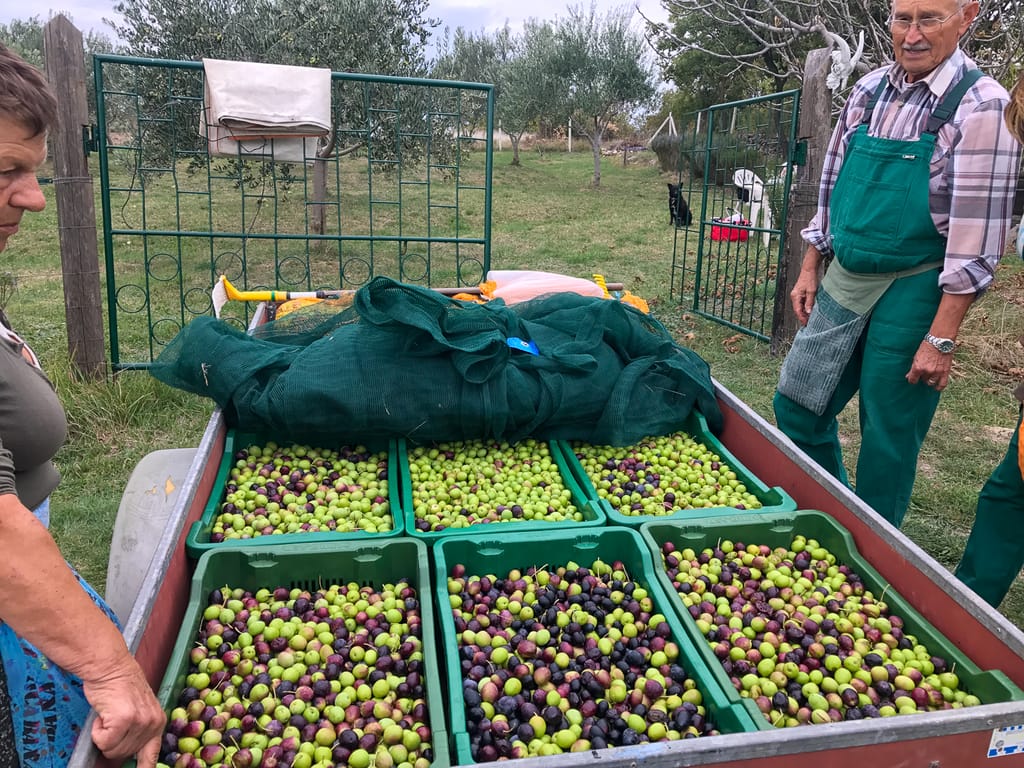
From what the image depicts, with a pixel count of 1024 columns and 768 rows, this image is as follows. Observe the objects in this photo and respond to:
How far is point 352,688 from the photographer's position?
183 centimetres

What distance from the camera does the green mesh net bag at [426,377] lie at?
2766 mm

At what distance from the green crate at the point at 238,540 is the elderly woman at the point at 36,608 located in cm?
59

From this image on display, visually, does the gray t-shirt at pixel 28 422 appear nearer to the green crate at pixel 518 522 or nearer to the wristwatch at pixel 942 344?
the green crate at pixel 518 522

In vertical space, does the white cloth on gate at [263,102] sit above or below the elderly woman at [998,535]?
above

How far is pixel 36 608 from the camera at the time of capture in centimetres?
125

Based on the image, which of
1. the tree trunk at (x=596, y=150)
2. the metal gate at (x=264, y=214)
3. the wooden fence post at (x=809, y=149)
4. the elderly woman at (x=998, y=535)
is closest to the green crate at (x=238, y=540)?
the elderly woman at (x=998, y=535)

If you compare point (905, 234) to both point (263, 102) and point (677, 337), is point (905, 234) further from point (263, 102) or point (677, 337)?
point (677, 337)

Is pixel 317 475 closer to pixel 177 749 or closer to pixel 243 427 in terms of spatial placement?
pixel 243 427

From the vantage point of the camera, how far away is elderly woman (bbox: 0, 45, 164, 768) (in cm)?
126

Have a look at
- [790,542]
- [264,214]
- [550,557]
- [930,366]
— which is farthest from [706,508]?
[264,214]

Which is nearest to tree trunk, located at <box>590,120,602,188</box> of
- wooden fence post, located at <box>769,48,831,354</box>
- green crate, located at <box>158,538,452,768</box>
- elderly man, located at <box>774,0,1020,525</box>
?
wooden fence post, located at <box>769,48,831,354</box>

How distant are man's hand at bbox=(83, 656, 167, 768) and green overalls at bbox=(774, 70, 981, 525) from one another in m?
2.68

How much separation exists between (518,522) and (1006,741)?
1.33 metres

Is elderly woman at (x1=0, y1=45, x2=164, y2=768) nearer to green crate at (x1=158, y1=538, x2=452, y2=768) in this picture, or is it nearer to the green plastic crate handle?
green crate at (x1=158, y1=538, x2=452, y2=768)
